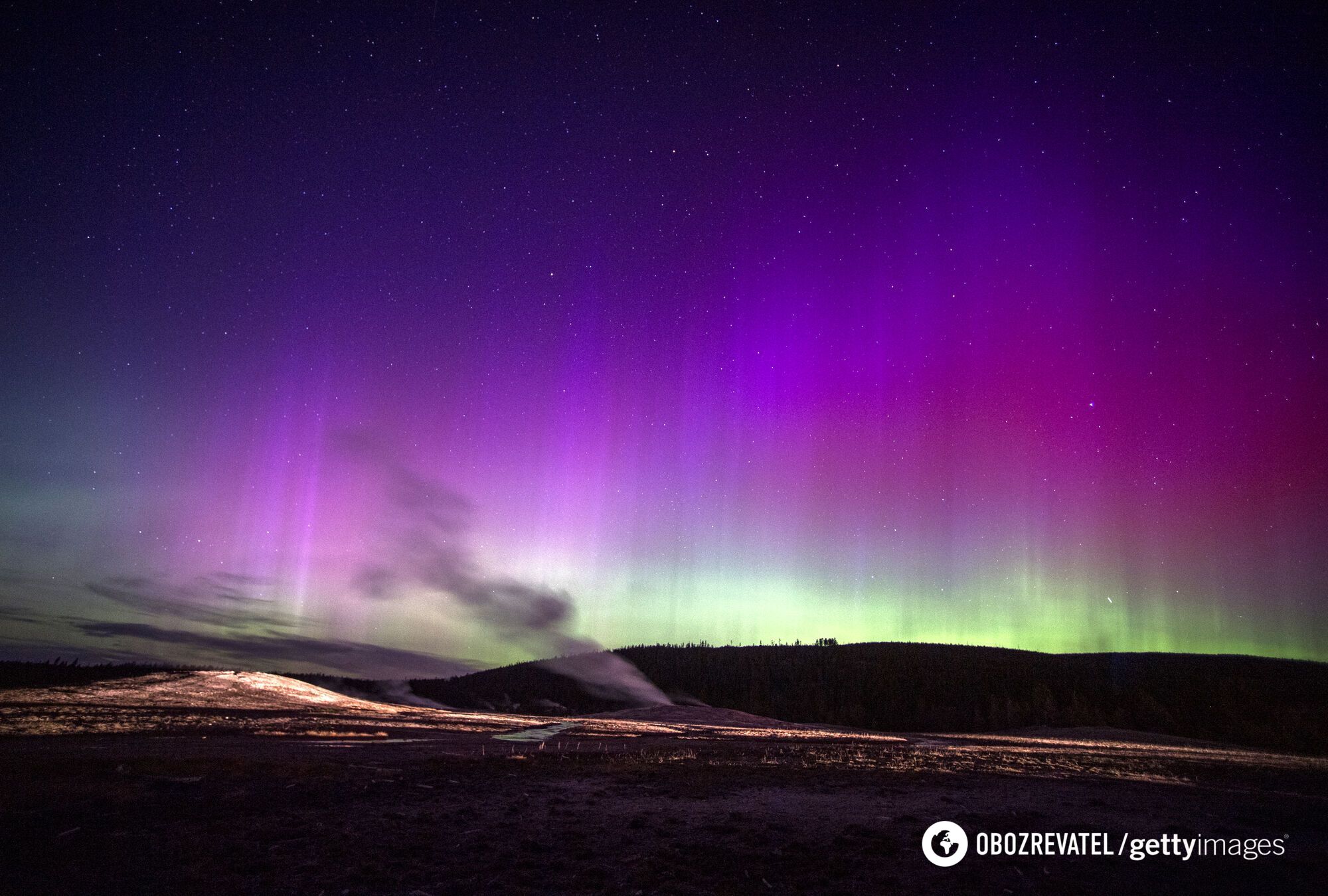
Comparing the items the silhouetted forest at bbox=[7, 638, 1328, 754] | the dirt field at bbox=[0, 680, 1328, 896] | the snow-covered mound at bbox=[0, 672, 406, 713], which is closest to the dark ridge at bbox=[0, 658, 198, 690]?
the silhouetted forest at bbox=[7, 638, 1328, 754]

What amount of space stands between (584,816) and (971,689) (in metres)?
125

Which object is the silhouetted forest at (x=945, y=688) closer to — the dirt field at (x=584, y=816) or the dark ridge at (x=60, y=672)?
the dark ridge at (x=60, y=672)

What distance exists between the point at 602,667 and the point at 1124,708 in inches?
4962

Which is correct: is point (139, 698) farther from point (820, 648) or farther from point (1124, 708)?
point (820, 648)

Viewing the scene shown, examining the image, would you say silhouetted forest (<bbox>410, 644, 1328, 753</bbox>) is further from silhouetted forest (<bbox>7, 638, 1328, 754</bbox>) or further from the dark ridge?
the dark ridge

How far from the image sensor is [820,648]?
597 feet

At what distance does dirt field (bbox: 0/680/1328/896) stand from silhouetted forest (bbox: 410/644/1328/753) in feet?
194

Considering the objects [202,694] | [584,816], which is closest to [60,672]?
[202,694]

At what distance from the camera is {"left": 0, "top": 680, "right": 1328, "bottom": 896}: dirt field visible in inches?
405

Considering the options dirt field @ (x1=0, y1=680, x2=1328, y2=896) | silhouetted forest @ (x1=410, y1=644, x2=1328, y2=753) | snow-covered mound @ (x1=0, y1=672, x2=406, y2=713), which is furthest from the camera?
silhouetted forest @ (x1=410, y1=644, x2=1328, y2=753)

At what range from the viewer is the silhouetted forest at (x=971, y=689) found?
82.8 metres

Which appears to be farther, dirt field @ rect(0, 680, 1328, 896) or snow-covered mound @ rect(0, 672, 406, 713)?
snow-covered mound @ rect(0, 672, 406, 713)

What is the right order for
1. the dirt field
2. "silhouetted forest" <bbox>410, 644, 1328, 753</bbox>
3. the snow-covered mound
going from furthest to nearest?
"silhouetted forest" <bbox>410, 644, 1328, 753</bbox> < the snow-covered mound < the dirt field

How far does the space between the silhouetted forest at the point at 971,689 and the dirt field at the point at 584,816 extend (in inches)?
2329
